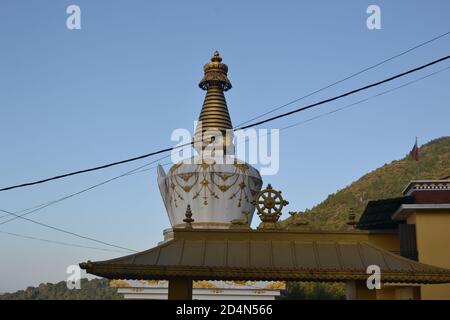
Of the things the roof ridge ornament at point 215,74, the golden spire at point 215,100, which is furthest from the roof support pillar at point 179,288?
the roof ridge ornament at point 215,74

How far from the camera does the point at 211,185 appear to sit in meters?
32.9

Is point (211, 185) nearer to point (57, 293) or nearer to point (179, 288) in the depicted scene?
point (179, 288)

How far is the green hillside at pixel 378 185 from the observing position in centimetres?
8701

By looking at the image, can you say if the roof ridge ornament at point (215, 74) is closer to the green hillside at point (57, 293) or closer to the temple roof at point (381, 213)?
the temple roof at point (381, 213)

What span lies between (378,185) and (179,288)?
3560 inches

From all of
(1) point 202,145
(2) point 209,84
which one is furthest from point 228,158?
(2) point 209,84

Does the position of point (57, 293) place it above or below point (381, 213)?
below

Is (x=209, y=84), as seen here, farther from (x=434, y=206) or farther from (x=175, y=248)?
(x=175, y=248)

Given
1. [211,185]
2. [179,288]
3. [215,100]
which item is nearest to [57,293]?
[215,100]

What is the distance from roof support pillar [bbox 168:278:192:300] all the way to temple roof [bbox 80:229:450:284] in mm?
310

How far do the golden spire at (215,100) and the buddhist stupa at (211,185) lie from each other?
99 mm

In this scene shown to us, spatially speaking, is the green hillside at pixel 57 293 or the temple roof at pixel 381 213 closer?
the temple roof at pixel 381 213
